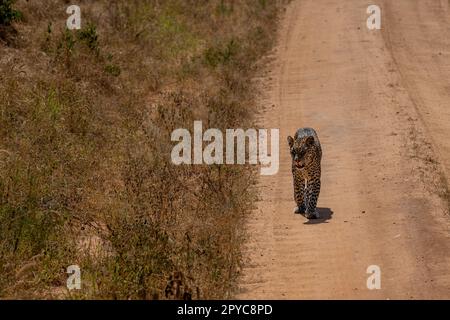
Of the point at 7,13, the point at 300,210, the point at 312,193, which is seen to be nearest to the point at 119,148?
the point at 300,210

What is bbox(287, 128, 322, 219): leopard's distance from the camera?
13734 mm

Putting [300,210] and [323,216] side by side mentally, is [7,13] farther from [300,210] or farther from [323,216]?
[323,216]

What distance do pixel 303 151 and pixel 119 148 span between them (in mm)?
4115

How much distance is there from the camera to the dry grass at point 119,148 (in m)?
11.5

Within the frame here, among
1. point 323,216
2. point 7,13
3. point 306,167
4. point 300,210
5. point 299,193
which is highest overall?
point 7,13

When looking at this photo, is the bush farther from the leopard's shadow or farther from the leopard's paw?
the leopard's shadow

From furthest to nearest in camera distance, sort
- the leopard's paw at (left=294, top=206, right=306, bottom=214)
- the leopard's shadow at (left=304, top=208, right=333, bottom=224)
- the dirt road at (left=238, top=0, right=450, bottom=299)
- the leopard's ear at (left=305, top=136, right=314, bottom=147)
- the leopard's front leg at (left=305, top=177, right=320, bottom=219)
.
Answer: the leopard's paw at (left=294, top=206, right=306, bottom=214) → the leopard's shadow at (left=304, top=208, right=333, bottom=224) → the leopard's front leg at (left=305, top=177, right=320, bottom=219) → the leopard's ear at (left=305, top=136, right=314, bottom=147) → the dirt road at (left=238, top=0, right=450, bottom=299)

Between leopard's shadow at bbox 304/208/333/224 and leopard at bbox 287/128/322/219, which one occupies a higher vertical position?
leopard at bbox 287/128/322/219

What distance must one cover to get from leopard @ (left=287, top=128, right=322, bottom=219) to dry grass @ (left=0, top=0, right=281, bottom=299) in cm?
107

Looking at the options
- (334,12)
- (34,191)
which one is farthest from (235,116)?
(334,12)

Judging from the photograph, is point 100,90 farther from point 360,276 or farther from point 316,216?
point 360,276

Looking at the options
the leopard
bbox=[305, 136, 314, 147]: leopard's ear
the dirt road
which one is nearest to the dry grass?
the dirt road

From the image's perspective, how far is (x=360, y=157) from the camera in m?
17.6

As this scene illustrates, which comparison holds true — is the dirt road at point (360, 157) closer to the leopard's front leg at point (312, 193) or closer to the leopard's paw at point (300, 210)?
the leopard's paw at point (300, 210)
